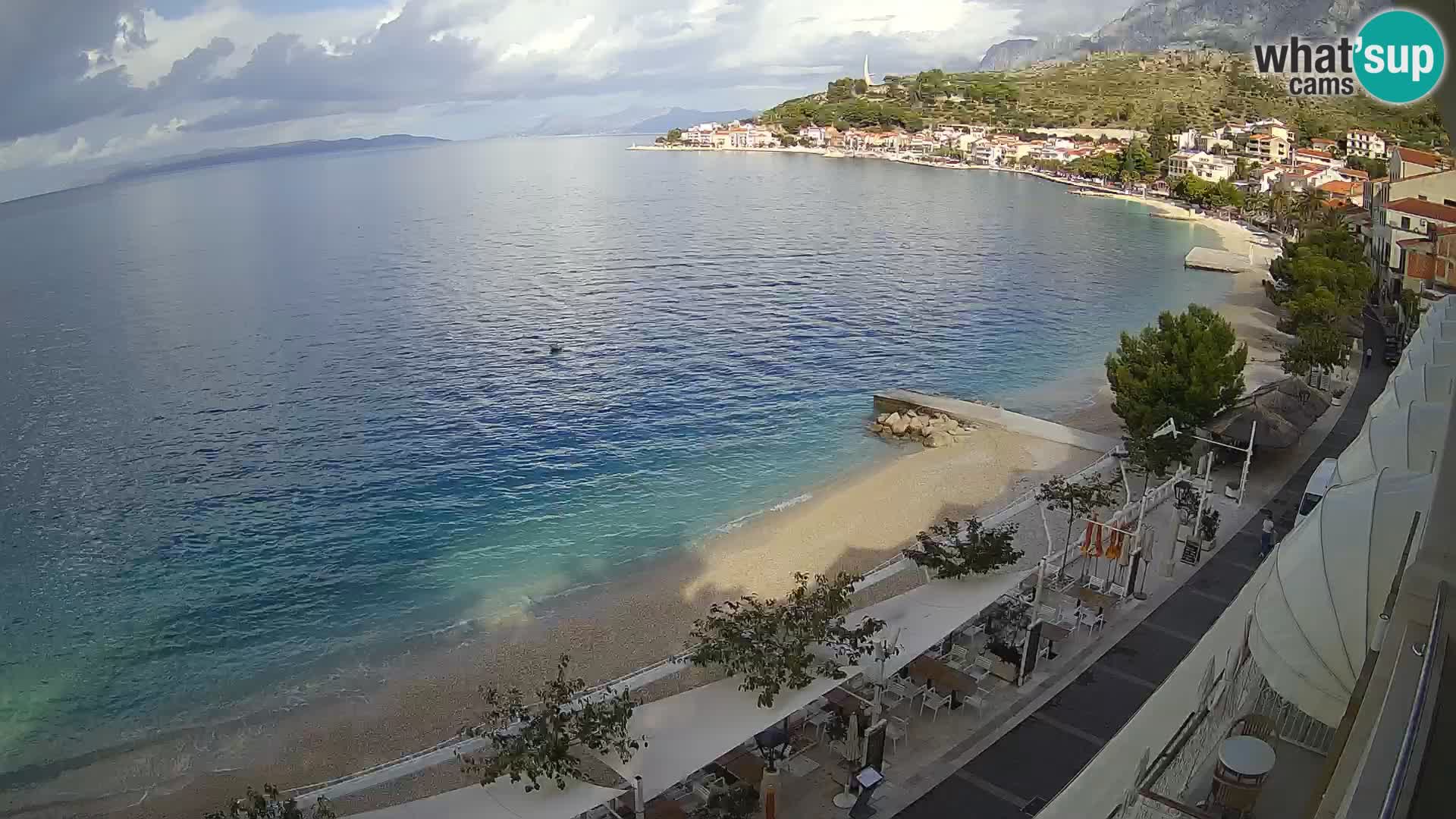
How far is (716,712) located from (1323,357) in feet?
79.3

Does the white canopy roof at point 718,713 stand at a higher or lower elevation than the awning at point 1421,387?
lower

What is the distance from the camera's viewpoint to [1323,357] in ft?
86.2

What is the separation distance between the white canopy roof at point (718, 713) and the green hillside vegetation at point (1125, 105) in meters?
117

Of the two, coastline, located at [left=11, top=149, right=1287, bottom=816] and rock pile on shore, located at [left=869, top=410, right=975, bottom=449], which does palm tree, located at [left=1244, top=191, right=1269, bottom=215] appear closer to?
rock pile on shore, located at [left=869, top=410, right=975, bottom=449]

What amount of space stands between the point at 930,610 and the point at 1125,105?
539ft

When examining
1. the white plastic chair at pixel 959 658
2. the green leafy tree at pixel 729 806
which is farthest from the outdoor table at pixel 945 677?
the green leafy tree at pixel 729 806

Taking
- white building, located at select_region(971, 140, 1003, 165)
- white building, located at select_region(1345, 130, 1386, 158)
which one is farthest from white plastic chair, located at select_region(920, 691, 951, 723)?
white building, located at select_region(971, 140, 1003, 165)

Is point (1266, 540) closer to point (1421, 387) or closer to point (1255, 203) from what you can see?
point (1421, 387)

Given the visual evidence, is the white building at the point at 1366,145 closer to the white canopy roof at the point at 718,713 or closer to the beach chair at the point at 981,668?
the beach chair at the point at 981,668

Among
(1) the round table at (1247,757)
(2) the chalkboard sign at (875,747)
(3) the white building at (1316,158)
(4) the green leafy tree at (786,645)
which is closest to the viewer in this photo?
(1) the round table at (1247,757)

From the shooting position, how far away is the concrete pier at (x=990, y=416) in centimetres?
2483

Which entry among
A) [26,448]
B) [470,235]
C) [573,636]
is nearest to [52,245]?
[470,235]

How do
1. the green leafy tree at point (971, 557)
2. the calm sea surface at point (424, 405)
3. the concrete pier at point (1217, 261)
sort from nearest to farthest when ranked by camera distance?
1. the green leafy tree at point (971, 557)
2. the calm sea surface at point (424, 405)
3. the concrete pier at point (1217, 261)

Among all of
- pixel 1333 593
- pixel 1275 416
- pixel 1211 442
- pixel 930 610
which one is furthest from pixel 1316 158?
pixel 1333 593
